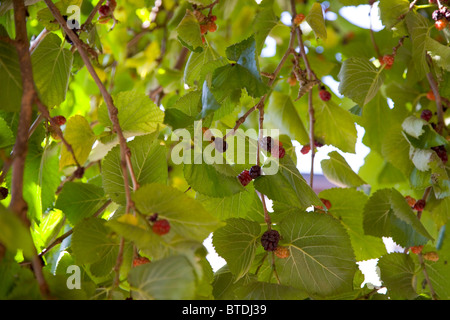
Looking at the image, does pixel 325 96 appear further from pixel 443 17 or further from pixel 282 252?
pixel 282 252

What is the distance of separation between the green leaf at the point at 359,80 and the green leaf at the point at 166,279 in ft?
1.22

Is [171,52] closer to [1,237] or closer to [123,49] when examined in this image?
[123,49]

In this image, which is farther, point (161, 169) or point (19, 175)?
point (161, 169)

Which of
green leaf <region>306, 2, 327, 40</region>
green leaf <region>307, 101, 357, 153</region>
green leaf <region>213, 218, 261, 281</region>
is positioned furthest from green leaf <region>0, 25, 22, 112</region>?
green leaf <region>307, 101, 357, 153</region>

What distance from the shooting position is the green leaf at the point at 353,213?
1.98 feet

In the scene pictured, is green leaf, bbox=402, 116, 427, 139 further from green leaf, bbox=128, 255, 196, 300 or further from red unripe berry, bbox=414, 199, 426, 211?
green leaf, bbox=128, 255, 196, 300

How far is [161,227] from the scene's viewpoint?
13.1 inches

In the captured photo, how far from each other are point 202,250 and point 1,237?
136 millimetres

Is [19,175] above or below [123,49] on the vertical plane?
below

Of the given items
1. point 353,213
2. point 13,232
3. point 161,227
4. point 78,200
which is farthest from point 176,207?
point 353,213

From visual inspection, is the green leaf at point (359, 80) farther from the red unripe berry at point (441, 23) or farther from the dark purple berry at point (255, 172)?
the dark purple berry at point (255, 172)

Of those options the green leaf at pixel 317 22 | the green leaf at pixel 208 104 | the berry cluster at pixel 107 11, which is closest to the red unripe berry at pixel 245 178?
the green leaf at pixel 208 104
